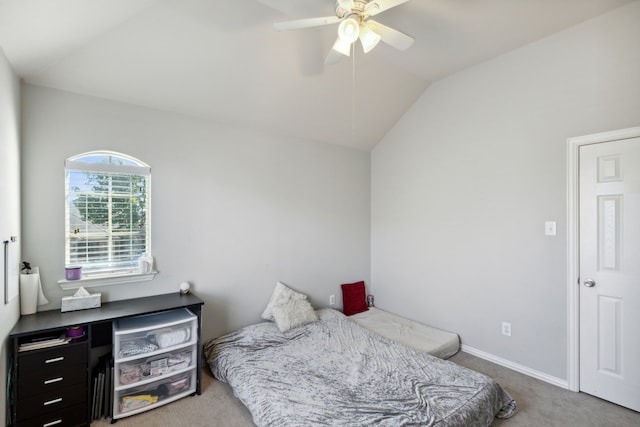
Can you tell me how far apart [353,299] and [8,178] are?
3.34m

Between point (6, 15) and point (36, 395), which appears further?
point (36, 395)

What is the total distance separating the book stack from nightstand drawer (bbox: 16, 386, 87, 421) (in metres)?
0.12

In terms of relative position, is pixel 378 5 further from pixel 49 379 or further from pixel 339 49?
pixel 49 379

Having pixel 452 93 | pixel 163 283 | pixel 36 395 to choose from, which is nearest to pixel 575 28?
pixel 452 93

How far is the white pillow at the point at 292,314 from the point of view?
3008 mm

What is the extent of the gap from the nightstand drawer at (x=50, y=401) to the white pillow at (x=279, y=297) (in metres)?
1.54

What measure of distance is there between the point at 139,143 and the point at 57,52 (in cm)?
77

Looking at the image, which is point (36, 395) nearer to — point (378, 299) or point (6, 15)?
point (6, 15)

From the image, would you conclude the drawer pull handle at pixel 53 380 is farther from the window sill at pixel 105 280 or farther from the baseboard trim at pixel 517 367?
Answer: the baseboard trim at pixel 517 367

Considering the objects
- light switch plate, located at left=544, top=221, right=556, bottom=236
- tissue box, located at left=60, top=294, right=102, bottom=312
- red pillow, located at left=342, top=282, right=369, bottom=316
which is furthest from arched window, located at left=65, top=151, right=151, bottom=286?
light switch plate, located at left=544, top=221, right=556, bottom=236

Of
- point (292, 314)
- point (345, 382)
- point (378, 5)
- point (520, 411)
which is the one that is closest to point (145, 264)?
point (292, 314)

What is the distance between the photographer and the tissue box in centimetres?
215

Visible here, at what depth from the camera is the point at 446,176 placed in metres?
3.34

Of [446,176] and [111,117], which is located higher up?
[111,117]
